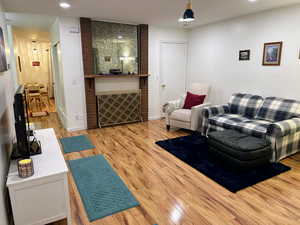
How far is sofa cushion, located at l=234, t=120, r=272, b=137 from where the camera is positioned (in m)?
3.11

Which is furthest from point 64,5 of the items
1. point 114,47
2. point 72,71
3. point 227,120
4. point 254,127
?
point 254,127

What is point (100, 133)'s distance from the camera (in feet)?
14.7

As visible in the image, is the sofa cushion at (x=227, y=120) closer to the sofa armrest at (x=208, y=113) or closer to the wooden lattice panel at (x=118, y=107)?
the sofa armrest at (x=208, y=113)

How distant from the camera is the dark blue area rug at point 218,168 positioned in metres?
2.59

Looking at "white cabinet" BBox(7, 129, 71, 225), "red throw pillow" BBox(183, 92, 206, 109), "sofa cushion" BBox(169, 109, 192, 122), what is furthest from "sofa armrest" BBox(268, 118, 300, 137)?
"white cabinet" BBox(7, 129, 71, 225)

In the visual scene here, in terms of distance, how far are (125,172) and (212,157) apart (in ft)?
4.59

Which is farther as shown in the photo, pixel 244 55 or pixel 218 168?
pixel 244 55

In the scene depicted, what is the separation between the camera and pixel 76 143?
3.90 metres

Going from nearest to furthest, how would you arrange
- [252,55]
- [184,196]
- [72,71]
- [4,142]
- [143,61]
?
1. [4,142]
2. [184,196]
3. [252,55]
4. [72,71]
5. [143,61]

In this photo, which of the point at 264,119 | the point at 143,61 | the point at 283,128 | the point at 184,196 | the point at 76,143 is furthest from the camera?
the point at 143,61

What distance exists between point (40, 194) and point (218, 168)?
7.40 feet

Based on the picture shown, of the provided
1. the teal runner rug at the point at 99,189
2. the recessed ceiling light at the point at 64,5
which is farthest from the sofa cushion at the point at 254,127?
the recessed ceiling light at the point at 64,5

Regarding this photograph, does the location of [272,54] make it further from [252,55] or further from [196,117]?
[196,117]

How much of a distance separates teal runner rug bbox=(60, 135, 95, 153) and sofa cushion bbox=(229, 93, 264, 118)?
290 centimetres
